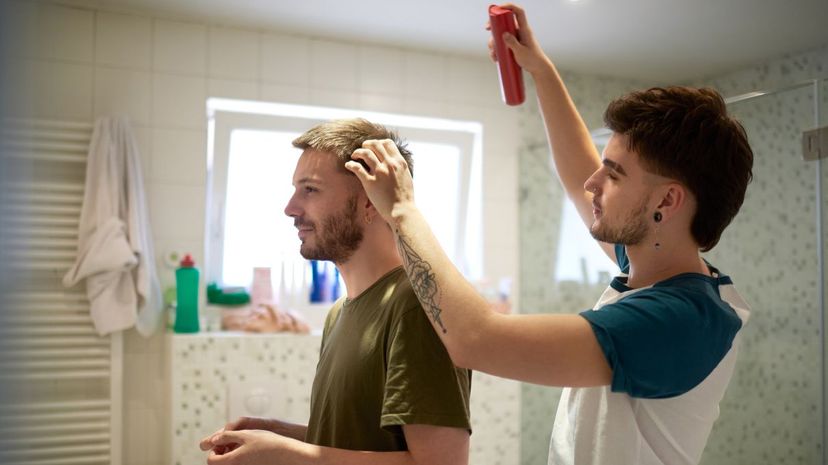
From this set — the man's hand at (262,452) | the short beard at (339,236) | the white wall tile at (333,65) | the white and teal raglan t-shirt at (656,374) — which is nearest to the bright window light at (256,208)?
the white wall tile at (333,65)

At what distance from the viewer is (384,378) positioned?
1083 millimetres

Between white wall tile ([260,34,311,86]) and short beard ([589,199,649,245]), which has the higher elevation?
white wall tile ([260,34,311,86])

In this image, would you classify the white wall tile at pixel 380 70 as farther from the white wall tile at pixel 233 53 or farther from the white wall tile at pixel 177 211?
the white wall tile at pixel 177 211

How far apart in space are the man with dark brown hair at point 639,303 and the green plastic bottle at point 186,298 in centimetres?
195

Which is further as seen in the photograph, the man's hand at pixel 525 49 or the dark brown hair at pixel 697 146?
the man's hand at pixel 525 49

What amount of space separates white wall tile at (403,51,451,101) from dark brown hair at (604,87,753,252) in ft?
8.07

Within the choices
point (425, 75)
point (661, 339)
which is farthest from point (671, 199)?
point (425, 75)

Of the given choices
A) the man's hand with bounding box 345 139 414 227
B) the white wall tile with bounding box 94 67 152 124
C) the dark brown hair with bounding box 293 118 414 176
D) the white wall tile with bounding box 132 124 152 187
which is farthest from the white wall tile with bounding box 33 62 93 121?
the man's hand with bounding box 345 139 414 227

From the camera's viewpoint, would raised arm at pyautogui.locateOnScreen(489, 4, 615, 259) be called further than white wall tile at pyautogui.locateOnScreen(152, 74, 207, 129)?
No

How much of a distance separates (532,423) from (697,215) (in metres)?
2.57

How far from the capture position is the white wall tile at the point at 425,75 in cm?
339

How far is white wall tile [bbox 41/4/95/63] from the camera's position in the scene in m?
2.75

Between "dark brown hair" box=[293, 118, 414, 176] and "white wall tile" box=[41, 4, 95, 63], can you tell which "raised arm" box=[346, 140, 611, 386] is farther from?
"white wall tile" box=[41, 4, 95, 63]

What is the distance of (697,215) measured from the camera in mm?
994
